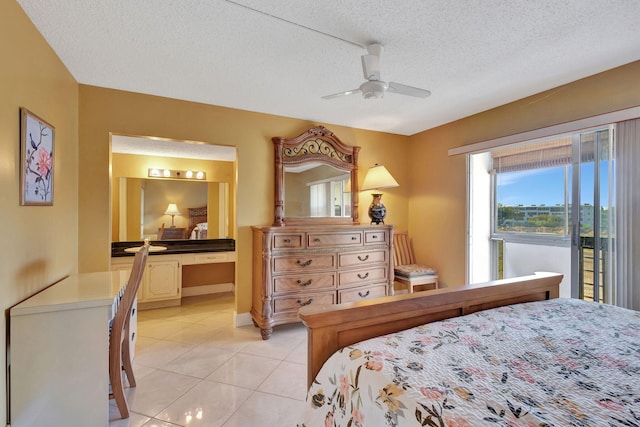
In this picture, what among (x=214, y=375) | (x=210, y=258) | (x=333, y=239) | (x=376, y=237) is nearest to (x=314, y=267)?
(x=333, y=239)

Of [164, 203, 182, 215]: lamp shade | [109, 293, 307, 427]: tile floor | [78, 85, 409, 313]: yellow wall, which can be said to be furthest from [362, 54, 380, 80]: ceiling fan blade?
[164, 203, 182, 215]: lamp shade

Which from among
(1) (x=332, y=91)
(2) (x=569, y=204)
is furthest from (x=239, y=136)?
(2) (x=569, y=204)

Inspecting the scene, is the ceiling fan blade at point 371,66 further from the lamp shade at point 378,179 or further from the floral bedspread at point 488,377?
the lamp shade at point 378,179

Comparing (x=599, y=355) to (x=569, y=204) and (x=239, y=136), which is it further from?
(x=239, y=136)

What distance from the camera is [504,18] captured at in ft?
5.82

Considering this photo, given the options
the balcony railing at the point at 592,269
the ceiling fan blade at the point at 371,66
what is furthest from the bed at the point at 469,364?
the ceiling fan blade at the point at 371,66

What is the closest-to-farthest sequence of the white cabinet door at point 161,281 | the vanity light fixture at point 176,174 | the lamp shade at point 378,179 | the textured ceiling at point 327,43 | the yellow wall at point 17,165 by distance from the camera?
the yellow wall at point 17,165, the textured ceiling at point 327,43, the lamp shade at point 378,179, the white cabinet door at point 161,281, the vanity light fixture at point 176,174

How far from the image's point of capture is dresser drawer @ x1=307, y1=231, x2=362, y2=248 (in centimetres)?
319

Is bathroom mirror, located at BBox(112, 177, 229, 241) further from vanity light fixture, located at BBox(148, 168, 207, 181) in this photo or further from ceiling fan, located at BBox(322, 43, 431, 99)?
ceiling fan, located at BBox(322, 43, 431, 99)

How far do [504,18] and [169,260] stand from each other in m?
4.30

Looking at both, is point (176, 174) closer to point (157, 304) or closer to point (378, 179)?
point (157, 304)

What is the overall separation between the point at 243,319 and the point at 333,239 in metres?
1.39

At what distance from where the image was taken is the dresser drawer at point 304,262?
305cm

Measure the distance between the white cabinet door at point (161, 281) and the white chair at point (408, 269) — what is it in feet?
9.84
